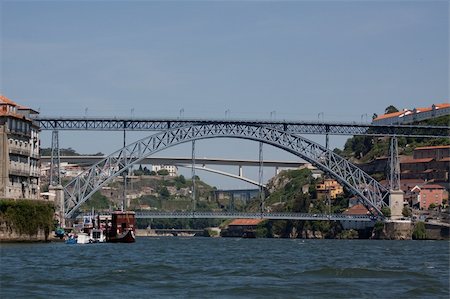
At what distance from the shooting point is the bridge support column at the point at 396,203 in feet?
429

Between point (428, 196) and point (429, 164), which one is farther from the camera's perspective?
point (429, 164)

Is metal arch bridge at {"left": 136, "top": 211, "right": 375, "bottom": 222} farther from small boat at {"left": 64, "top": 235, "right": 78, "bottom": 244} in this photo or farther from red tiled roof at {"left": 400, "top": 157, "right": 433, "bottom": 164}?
small boat at {"left": 64, "top": 235, "right": 78, "bottom": 244}

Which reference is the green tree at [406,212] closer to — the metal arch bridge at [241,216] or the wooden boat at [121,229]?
the metal arch bridge at [241,216]

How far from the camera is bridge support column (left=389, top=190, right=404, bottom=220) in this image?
130625mm

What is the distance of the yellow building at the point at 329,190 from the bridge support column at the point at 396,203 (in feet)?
101

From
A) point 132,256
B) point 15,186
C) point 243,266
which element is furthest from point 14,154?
point 243,266

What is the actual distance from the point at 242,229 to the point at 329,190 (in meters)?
18.0

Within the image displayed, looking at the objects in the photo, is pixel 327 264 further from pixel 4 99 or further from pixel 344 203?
pixel 344 203

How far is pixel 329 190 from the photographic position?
163 meters

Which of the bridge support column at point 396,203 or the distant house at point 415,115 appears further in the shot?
the distant house at point 415,115

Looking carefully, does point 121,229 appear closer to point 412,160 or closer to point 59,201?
point 59,201

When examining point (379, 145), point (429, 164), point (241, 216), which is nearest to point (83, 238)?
point (241, 216)

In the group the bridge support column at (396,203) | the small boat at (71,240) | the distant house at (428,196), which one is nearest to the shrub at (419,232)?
the bridge support column at (396,203)

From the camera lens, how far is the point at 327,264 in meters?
59.2
